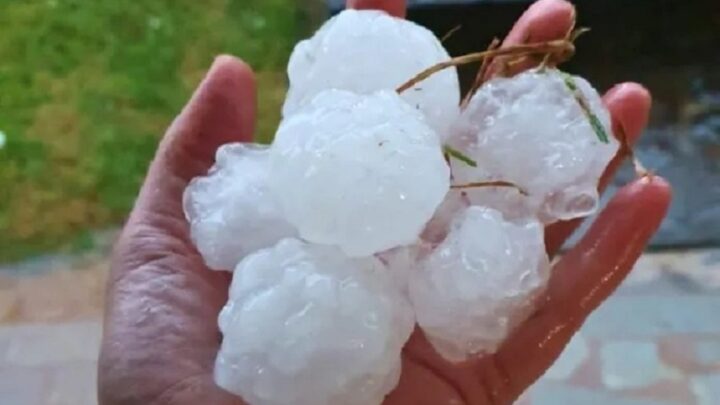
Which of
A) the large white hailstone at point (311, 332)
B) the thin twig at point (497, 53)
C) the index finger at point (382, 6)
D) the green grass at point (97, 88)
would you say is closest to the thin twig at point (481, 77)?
the thin twig at point (497, 53)

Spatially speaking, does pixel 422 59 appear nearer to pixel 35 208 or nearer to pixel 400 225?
pixel 400 225

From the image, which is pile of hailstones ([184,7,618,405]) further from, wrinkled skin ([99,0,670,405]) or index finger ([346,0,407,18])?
index finger ([346,0,407,18])

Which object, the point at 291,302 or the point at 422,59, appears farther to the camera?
the point at 422,59

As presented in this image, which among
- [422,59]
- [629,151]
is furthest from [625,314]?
[422,59]

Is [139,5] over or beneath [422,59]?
beneath

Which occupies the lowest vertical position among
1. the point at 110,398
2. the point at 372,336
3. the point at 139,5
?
the point at 139,5

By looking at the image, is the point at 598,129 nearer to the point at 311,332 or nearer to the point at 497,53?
the point at 497,53

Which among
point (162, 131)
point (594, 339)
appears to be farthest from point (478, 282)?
point (162, 131)
